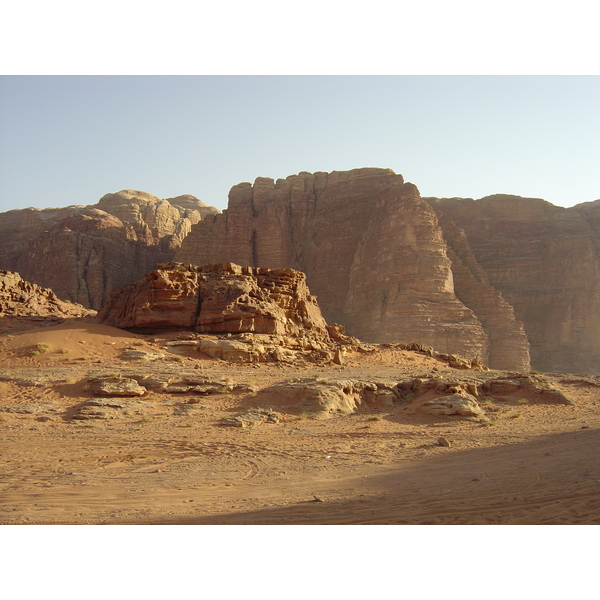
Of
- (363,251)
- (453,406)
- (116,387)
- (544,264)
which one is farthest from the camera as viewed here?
(544,264)

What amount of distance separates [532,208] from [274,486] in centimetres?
6074

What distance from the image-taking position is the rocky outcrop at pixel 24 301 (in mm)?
26547

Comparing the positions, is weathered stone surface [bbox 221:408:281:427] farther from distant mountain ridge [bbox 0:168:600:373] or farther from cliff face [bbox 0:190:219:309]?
cliff face [bbox 0:190:219:309]

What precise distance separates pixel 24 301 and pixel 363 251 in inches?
1161

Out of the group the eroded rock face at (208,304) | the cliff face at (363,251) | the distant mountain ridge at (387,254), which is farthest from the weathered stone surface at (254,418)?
the distant mountain ridge at (387,254)

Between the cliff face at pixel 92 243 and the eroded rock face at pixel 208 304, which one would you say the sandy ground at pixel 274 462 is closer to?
the eroded rock face at pixel 208 304

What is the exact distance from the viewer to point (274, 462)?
35.6 feet

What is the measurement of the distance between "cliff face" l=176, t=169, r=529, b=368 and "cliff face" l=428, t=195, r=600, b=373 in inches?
285

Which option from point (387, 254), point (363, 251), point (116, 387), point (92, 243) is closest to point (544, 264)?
point (363, 251)

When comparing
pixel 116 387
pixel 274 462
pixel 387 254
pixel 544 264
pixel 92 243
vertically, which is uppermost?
Result: pixel 544 264

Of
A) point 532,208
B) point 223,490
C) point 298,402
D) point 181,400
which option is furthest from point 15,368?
point 532,208

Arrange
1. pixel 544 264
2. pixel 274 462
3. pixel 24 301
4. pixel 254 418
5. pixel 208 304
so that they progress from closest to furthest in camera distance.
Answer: pixel 274 462
pixel 254 418
pixel 208 304
pixel 24 301
pixel 544 264

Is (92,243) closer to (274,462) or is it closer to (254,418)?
(254,418)

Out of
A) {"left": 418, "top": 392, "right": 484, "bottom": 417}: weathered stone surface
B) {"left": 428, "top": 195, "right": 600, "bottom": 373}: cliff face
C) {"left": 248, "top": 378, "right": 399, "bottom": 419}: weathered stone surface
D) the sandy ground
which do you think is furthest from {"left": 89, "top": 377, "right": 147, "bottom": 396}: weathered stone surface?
{"left": 428, "top": 195, "right": 600, "bottom": 373}: cliff face
